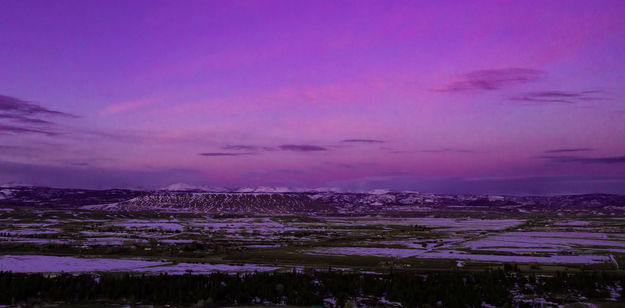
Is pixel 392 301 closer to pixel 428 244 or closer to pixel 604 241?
pixel 428 244

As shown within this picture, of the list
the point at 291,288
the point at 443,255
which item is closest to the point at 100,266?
→ the point at 291,288

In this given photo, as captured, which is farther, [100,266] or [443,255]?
[443,255]

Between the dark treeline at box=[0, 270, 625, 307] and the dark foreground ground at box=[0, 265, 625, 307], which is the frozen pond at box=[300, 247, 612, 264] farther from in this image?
the dark foreground ground at box=[0, 265, 625, 307]

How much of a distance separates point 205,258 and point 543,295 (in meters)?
24.7

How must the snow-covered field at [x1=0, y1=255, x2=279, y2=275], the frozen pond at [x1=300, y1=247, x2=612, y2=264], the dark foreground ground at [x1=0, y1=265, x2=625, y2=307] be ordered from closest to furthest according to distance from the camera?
the dark foreground ground at [x1=0, y1=265, x2=625, y2=307], the snow-covered field at [x1=0, y1=255, x2=279, y2=275], the frozen pond at [x1=300, y1=247, x2=612, y2=264]

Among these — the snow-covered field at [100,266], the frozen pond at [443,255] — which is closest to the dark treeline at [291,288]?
the snow-covered field at [100,266]

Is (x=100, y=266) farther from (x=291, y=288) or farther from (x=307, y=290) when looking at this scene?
(x=307, y=290)

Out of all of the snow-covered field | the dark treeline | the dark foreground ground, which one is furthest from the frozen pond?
the snow-covered field

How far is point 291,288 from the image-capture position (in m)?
23.2

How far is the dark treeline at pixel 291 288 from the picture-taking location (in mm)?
21250

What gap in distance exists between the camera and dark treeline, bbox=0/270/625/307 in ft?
69.7

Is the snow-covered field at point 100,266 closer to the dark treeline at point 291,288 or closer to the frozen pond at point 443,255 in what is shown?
the dark treeline at point 291,288

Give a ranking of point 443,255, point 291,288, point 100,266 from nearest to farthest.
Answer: point 291,288 → point 100,266 → point 443,255

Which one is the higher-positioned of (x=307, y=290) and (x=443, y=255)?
(x=307, y=290)
